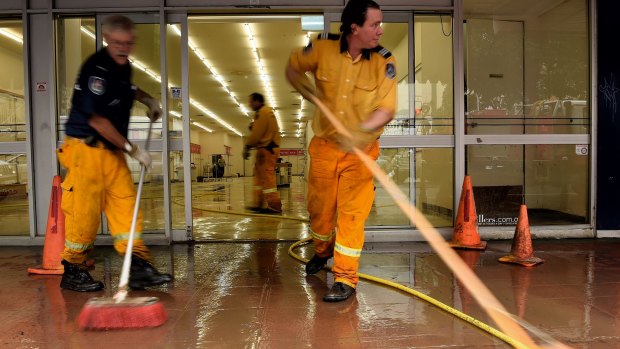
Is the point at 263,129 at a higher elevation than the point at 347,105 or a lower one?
higher

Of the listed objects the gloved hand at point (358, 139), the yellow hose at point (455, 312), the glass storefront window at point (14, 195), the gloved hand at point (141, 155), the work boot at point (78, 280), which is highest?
the gloved hand at point (358, 139)

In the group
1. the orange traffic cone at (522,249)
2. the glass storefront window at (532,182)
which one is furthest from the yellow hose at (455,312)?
the glass storefront window at (532,182)

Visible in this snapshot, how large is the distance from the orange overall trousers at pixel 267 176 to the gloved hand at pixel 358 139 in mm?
4259

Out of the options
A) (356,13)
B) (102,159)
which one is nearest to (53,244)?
(102,159)

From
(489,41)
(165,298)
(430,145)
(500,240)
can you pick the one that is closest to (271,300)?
(165,298)

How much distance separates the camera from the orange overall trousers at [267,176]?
7098 millimetres

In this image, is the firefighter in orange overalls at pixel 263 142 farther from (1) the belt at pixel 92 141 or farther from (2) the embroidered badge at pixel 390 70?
(2) the embroidered badge at pixel 390 70

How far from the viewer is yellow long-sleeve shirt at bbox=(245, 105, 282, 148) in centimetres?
696

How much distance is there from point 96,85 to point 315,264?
210cm

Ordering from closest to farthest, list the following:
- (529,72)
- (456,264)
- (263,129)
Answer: (456,264) < (529,72) < (263,129)

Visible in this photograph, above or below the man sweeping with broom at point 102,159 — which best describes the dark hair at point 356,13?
above

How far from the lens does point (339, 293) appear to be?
9.70ft

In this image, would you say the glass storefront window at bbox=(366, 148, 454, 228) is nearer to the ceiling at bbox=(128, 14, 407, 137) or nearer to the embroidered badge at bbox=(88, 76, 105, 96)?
the ceiling at bbox=(128, 14, 407, 137)

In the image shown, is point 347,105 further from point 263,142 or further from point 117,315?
point 263,142
